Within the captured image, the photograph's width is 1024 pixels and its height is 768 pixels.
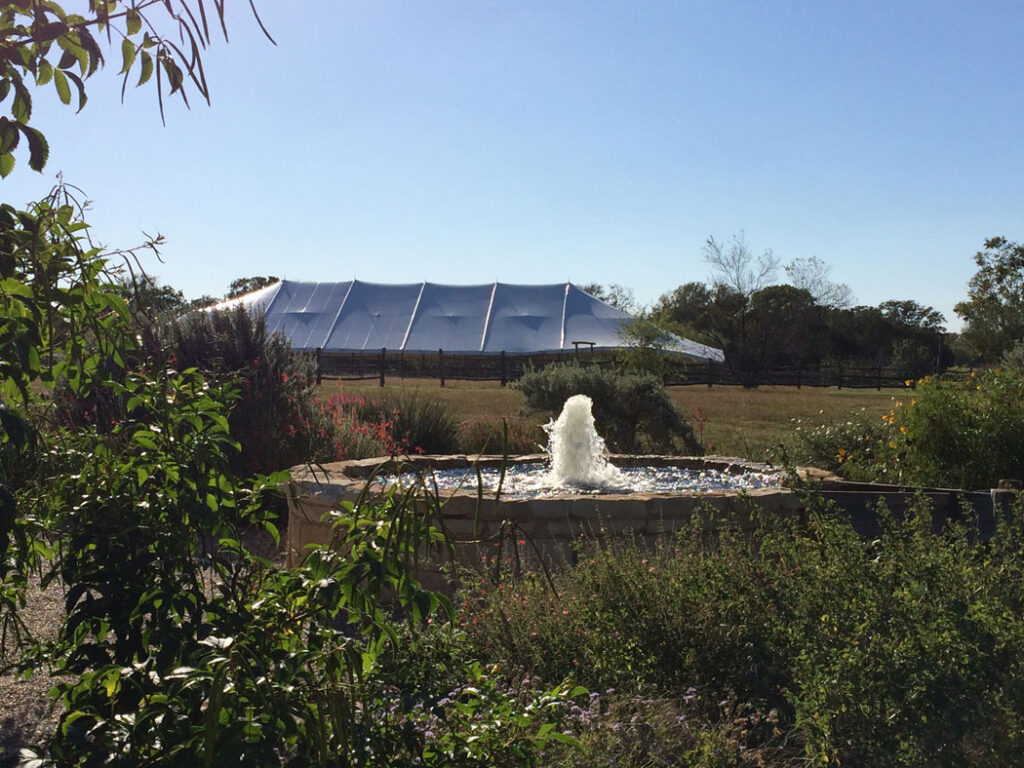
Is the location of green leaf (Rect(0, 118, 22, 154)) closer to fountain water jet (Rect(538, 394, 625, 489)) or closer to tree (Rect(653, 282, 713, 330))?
fountain water jet (Rect(538, 394, 625, 489))

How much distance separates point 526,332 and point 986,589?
44.2m

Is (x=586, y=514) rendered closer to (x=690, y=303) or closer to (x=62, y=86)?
(x=62, y=86)

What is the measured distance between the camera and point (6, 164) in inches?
67.6

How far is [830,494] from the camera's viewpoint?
6262mm

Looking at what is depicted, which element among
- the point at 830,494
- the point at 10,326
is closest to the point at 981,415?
the point at 830,494

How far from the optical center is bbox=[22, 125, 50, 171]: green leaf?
165 cm

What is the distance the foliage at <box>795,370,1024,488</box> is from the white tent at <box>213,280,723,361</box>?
117ft

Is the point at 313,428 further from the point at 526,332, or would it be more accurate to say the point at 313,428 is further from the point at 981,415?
the point at 526,332

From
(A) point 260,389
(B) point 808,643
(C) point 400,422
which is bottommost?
(B) point 808,643

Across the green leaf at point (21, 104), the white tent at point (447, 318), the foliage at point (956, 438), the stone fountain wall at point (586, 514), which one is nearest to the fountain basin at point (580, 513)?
the stone fountain wall at point (586, 514)

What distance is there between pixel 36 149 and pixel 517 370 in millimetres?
Answer: 44641

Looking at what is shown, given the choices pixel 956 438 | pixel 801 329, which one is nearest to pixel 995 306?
pixel 801 329

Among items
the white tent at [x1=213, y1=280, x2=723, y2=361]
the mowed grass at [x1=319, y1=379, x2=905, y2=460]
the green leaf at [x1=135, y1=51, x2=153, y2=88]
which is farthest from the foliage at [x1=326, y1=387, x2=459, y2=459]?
the white tent at [x1=213, y1=280, x2=723, y2=361]

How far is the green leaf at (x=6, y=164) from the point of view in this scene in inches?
67.1
